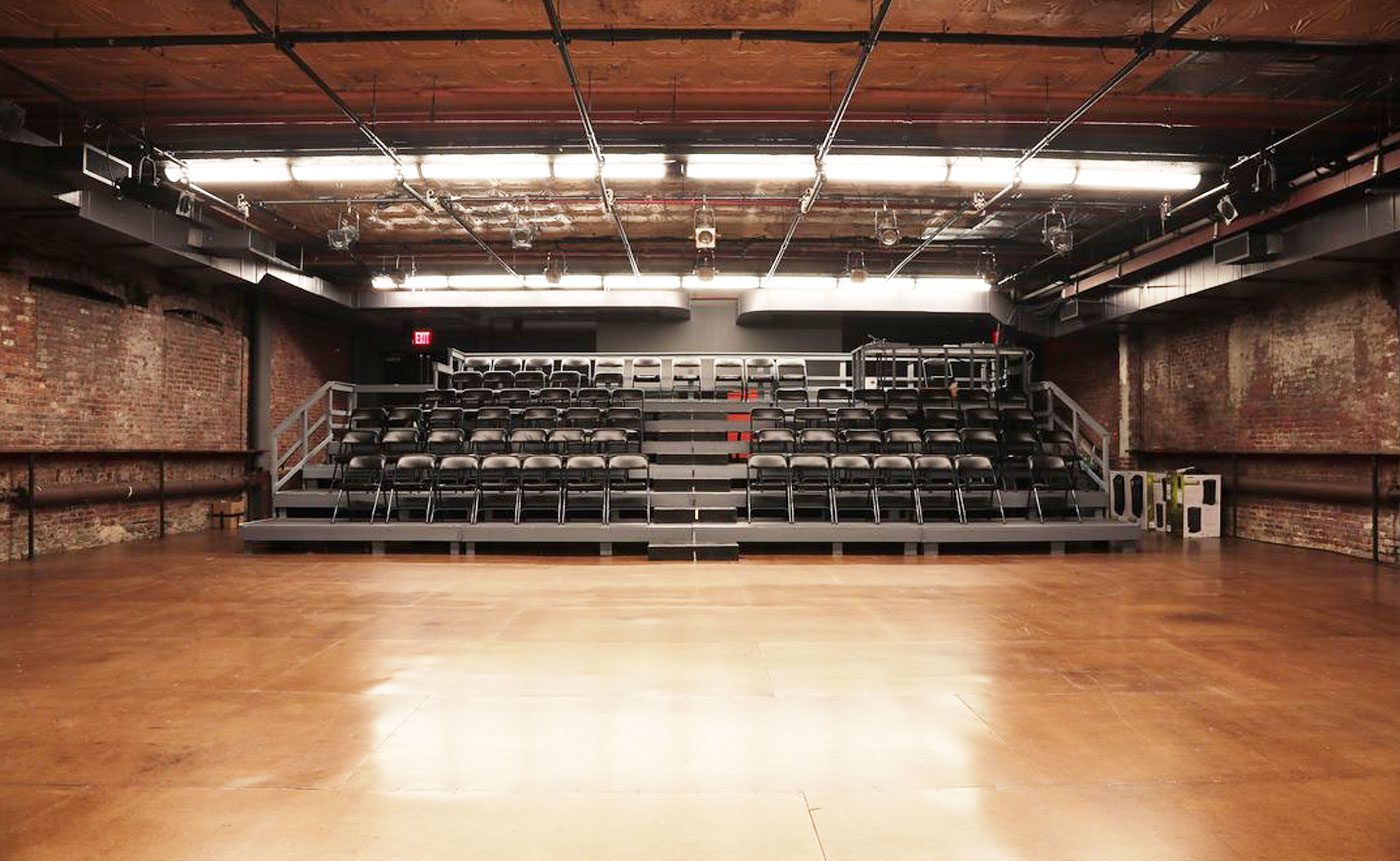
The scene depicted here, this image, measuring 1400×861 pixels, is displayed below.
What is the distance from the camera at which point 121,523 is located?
927 cm

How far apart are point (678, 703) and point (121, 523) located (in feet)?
31.0

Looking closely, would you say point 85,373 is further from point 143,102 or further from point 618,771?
point 618,771

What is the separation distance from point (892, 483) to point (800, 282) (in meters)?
5.21

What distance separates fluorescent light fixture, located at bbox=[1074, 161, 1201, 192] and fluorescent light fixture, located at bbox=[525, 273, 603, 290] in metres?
7.98

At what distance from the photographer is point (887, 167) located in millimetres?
7160

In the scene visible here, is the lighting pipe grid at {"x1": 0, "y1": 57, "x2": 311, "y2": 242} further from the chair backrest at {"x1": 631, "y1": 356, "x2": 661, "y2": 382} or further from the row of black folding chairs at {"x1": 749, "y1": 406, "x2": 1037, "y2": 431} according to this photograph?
the row of black folding chairs at {"x1": 749, "y1": 406, "x2": 1037, "y2": 431}

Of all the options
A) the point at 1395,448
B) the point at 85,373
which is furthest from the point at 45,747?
the point at 1395,448

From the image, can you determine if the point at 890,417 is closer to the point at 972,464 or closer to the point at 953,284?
the point at 972,464

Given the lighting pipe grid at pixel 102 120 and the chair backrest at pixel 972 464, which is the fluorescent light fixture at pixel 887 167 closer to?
the chair backrest at pixel 972 464

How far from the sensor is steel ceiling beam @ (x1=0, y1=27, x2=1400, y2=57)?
221 inches

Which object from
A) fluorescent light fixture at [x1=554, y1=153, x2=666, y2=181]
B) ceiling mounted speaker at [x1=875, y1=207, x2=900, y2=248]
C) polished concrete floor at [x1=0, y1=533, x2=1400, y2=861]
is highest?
fluorescent light fixture at [x1=554, y1=153, x2=666, y2=181]

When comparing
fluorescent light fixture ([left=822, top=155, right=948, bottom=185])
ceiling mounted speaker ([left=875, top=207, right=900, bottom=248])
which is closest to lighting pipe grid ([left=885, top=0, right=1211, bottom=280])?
fluorescent light fixture ([left=822, top=155, right=948, bottom=185])

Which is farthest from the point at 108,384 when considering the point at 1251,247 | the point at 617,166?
the point at 1251,247

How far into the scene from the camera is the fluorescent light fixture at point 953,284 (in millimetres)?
12117
